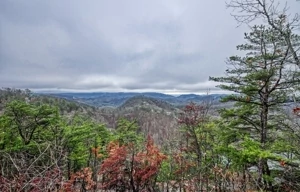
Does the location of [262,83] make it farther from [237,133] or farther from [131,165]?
[131,165]

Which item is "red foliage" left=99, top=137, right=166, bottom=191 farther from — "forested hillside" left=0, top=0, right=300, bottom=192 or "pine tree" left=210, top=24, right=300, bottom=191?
"pine tree" left=210, top=24, right=300, bottom=191

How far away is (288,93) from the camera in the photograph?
10.9m

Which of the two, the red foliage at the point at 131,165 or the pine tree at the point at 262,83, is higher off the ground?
the pine tree at the point at 262,83

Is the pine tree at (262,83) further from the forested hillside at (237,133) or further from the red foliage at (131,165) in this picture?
the red foliage at (131,165)

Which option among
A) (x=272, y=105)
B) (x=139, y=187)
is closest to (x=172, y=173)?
(x=139, y=187)

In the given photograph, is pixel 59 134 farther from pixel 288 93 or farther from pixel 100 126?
pixel 288 93

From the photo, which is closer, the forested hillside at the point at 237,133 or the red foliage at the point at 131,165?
the forested hillside at the point at 237,133

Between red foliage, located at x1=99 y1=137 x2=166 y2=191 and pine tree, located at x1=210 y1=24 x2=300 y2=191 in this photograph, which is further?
red foliage, located at x1=99 y1=137 x2=166 y2=191

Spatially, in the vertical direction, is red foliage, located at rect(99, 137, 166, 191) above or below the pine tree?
below

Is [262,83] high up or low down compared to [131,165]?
up

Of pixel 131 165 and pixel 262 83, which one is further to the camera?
pixel 131 165

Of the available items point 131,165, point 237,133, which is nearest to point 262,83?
point 237,133

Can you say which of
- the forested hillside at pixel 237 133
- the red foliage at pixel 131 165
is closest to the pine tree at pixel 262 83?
the forested hillside at pixel 237 133

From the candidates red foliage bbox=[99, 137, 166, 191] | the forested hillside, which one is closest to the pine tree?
the forested hillside
